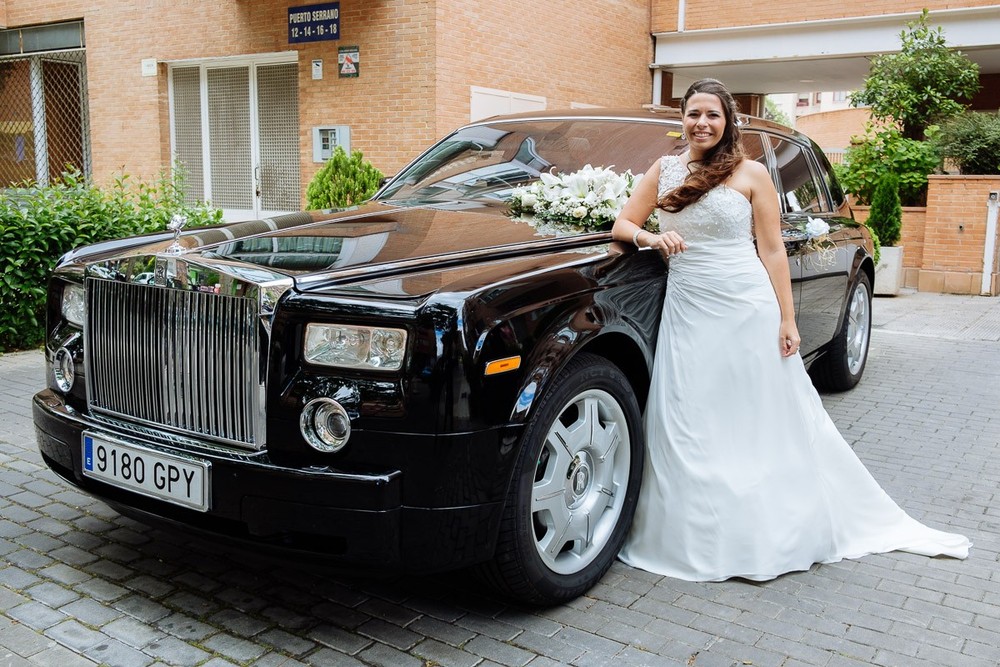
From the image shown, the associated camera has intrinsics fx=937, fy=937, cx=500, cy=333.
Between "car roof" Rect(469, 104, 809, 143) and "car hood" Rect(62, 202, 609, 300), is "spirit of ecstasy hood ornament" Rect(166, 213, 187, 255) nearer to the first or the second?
"car hood" Rect(62, 202, 609, 300)

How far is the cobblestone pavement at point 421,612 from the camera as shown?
2.93m

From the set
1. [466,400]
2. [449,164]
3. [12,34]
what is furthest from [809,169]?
[12,34]

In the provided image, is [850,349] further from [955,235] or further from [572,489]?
[955,235]

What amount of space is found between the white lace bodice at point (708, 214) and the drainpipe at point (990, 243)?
405 inches

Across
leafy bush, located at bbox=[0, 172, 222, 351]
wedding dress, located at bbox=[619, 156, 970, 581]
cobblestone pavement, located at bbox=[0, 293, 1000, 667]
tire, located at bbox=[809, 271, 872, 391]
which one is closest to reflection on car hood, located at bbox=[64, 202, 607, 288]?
wedding dress, located at bbox=[619, 156, 970, 581]

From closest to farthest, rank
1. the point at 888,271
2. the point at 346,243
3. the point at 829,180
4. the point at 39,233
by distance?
the point at 346,243, the point at 829,180, the point at 39,233, the point at 888,271

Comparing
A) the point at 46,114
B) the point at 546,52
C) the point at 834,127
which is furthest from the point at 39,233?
the point at 834,127

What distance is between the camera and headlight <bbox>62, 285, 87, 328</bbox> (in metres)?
3.41

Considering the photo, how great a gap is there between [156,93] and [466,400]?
563 inches

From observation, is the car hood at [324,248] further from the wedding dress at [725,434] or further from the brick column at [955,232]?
the brick column at [955,232]

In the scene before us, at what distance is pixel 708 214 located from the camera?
370 centimetres

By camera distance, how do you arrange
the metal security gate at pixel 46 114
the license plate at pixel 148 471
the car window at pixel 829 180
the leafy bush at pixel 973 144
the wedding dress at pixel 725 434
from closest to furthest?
1. the license plate at pixel 148 471
2. the wedding dress at pixel 725 434
3. the car window at pixel 829 180
4. the leafy bush at pixel 973 144
5. the metal security gate at pixel 46 114

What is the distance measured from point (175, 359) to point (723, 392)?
2049 mm

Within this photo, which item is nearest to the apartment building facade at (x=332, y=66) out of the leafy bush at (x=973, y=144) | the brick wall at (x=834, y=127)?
the leafy bush at (x=973, y=144)
